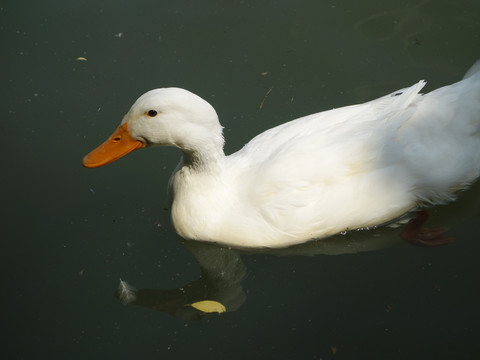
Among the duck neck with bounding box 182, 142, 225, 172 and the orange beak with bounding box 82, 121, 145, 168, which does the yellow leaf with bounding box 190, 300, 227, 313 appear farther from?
the orange beak with bounding box 82, 121, 145, 168

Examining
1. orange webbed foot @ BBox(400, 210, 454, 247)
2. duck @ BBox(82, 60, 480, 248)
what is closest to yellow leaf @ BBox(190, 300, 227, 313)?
duck @ BBox(82, 60, 480, 248)

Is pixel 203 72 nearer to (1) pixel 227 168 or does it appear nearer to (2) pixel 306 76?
(2) pixel 306 76

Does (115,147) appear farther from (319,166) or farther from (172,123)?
(319,166)

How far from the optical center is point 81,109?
16.9ft

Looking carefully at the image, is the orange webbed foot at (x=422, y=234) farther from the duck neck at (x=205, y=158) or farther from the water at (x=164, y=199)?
the duck neck at (x=205, y=158)

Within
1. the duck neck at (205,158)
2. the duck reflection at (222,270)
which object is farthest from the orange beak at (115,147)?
the duck reflection at (222,270)

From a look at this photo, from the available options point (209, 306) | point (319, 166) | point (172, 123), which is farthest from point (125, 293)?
point (319, 166)

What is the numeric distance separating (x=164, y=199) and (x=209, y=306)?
1002mm

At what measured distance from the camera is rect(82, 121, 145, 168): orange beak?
12.3ft

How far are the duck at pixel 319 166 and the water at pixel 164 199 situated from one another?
1.02ft

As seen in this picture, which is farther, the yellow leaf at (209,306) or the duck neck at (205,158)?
the yellow leaf at (209,306)

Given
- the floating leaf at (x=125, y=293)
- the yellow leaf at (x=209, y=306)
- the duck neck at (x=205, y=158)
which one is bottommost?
the yellow leaf at (x=209, y=306)

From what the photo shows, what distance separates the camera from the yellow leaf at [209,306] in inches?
150

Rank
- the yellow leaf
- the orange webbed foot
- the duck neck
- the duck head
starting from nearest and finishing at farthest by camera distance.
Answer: the duck head → the duck neck → the yellow leaf → the orange webbed foot
